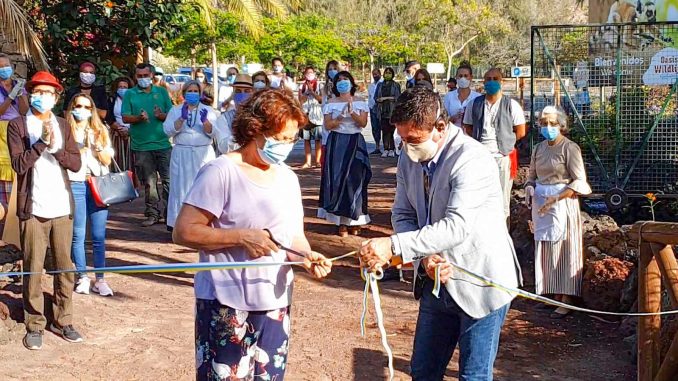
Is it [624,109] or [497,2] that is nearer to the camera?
[624,109]

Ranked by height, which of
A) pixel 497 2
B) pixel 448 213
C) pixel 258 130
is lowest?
pixel 448 213

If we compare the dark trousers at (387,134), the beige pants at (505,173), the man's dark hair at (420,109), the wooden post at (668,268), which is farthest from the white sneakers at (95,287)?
the dark trousers at (387,134)

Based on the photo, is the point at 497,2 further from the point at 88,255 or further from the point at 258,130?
the point at 258,130

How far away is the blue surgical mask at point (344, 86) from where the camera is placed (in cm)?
1067

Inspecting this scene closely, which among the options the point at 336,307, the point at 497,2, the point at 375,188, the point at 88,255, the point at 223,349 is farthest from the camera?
the point at 497,2

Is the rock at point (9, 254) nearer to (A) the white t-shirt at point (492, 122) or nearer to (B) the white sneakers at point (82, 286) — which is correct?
(B) the white sneakers at point (82, 286)

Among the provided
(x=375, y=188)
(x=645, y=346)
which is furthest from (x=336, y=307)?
(x=375, y=188)

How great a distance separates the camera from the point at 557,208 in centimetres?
790

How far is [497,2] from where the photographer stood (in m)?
51.4

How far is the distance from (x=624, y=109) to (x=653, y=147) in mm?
598

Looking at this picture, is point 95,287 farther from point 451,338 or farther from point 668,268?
point 668,268

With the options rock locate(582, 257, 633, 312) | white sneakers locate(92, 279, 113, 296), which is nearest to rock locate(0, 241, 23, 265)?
white sneakers locate(92, 279, 113, 296)

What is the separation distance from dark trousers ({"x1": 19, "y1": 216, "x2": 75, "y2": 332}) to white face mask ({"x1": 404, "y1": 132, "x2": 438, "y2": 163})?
358 centimetres

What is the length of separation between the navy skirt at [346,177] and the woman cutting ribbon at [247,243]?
268 inches
